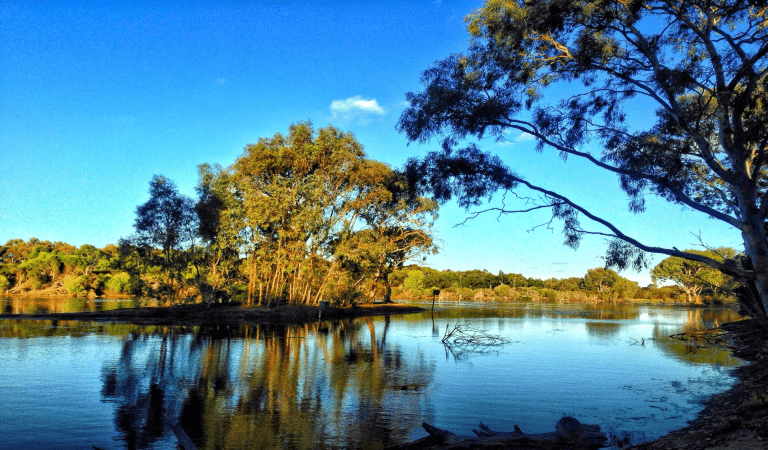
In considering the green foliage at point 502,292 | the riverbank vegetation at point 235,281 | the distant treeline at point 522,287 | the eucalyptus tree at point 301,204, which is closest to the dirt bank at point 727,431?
the riverbank vegetation at point 235,281

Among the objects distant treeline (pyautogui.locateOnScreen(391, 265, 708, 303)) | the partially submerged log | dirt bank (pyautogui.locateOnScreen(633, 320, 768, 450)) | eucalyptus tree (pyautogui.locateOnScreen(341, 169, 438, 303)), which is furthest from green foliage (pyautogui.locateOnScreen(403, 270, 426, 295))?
the partially submerged log

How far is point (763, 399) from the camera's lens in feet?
28.5

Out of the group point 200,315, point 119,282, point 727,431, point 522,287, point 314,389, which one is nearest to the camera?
point 727,431

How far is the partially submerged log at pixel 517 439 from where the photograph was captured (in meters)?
7.76

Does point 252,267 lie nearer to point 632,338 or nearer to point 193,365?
point 193,365

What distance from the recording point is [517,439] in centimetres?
784

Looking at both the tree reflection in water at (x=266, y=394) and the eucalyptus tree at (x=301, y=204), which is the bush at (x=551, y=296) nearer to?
the eucalyptus tree at (x=301, y=204)

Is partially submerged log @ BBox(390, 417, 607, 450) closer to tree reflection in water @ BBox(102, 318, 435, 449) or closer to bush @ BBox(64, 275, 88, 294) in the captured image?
tree reflection in water @ BBox(102, 318, 435, 449)

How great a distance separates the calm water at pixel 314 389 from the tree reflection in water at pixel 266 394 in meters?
0.04

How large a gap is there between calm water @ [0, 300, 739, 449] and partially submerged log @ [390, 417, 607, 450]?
112 centimetres

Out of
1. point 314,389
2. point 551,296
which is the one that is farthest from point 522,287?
point 314,389

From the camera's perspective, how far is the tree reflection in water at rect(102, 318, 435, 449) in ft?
29.6

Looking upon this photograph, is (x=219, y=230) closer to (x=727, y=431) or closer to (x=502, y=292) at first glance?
(x=727, y=431)

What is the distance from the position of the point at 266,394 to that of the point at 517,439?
691 centimetres
